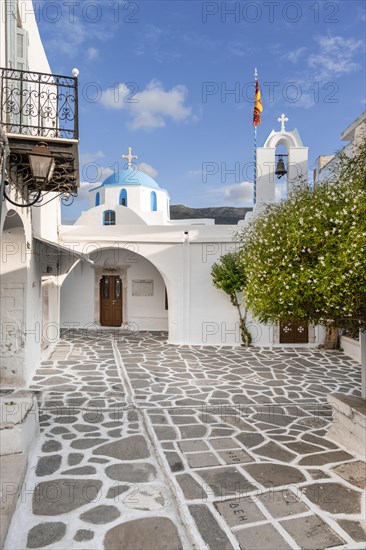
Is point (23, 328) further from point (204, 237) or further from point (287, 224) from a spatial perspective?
point (204, 237)

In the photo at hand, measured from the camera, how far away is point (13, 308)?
8070mm

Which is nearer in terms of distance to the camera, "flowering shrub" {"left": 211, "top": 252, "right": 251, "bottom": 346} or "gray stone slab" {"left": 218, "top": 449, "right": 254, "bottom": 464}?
"gray stone slab" {"left": 218, "top": 449, "right": 254, "bottom": 464}

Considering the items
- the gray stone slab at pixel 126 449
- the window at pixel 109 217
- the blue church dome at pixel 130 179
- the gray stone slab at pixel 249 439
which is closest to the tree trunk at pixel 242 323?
the window at pixel 109 217

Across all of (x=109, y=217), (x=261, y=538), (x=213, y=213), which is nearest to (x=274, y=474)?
(x=261, y=538)

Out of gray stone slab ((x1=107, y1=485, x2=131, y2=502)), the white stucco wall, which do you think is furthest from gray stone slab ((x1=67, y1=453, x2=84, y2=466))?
the white stucco wall

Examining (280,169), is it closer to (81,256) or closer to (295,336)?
(295,336)

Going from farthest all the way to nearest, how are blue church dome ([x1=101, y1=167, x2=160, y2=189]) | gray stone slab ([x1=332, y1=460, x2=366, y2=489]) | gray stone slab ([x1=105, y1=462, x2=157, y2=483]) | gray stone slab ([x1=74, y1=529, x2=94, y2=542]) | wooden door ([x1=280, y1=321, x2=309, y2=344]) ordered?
1. blue church dome ([x1=101, y1=167, x2=160, y2=189])
2. wooden door ([x1=280, y1=321, x2=309, y2=344])
3. gray stone slab ([x1=105, y1=462, x2=157, y2=483])
4. gray stone slab ([x1=332, y1=460, x2=366, y2=489])
5. gray stone slab ([x1=74, y1=529, x2=94, y2=542])

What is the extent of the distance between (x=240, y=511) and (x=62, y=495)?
6.28 feet

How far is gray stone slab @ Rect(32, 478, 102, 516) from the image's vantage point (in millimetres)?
3939

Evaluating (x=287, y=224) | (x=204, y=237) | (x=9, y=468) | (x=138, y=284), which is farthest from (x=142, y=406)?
(x=138, y=284)

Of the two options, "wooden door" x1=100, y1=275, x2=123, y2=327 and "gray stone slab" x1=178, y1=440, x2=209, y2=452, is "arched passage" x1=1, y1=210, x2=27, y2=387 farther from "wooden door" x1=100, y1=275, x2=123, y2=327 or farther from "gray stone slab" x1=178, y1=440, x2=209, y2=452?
"wooden door" x1=100, y1=275, x2=123, y2=327

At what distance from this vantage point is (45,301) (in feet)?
40.9

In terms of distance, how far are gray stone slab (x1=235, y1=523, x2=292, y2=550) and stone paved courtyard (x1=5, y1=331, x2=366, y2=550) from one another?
1 cm

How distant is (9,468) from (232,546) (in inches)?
100
